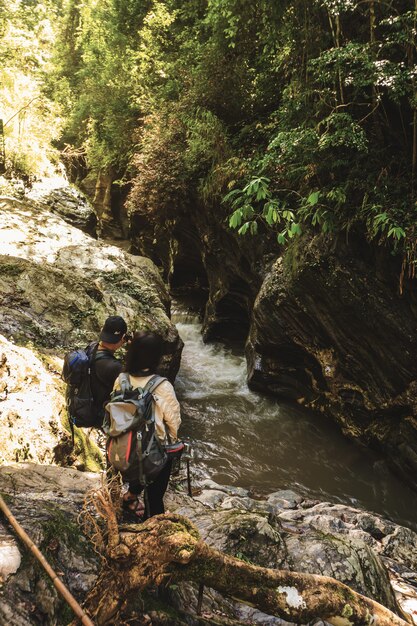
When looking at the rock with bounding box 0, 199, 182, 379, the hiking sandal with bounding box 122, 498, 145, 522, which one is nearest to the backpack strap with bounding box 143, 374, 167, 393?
the hiking sandal with bounding box 122, 498, 145, 522

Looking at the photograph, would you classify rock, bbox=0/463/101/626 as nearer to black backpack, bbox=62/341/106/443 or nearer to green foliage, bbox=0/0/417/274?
black backpack, bbox=62/341/106/443

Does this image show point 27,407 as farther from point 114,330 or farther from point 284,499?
point 284,499

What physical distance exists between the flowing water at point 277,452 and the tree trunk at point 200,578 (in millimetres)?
4733

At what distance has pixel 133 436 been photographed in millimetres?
2346

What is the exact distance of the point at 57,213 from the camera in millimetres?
11328

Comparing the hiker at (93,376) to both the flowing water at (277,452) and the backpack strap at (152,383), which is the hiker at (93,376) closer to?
the backpack strap at (152,383)

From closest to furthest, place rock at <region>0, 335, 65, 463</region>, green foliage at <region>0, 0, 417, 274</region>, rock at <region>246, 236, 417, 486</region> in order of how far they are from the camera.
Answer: rock at <region>0, 335, 65, 463</region>, green foliage at <region>0, 0, 417, 274</region>, rock at <region>246, 236, 417, 486</region>

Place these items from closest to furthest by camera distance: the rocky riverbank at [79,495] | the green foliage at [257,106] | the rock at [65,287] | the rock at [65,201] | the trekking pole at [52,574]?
the trekking pole at [52,574]
the rocky riverbank at [79,495]
the green foliage at [257,106]
the rock at [65,287]
the rock at [65,201]

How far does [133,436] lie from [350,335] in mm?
5263

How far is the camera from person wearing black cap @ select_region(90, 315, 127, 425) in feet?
10.4

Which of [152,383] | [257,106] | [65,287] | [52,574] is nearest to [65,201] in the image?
[65,287]

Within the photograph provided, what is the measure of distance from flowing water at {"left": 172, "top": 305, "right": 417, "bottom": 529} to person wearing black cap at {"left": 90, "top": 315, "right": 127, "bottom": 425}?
3879 mm

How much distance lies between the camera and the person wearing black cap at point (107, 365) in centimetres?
318

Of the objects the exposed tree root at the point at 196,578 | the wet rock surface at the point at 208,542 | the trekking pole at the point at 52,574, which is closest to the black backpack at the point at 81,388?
the wet rock surface at the point at 208,542
